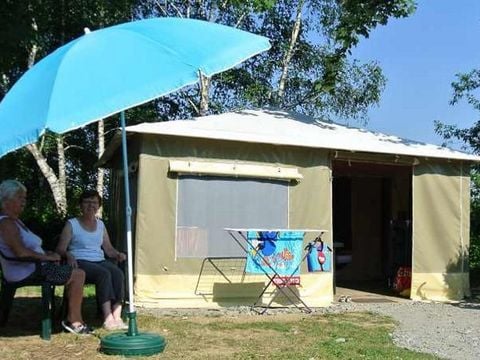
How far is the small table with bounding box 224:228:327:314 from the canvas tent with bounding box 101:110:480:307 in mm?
129

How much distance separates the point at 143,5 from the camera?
1758cm

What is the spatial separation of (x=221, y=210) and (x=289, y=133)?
1.34m

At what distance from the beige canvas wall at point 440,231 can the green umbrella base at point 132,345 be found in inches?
189

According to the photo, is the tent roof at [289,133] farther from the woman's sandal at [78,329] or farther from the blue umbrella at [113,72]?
the blue umbrella at [113,72]

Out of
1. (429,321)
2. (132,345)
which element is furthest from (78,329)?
(429,321)

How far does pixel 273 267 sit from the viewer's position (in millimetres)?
7258

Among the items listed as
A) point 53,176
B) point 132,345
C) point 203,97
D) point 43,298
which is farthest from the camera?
point 203,97

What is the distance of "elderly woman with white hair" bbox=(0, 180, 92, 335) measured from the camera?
5.12m

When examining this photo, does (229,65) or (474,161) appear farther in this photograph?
(474,161)

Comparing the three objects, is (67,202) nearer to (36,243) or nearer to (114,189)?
(114,189)

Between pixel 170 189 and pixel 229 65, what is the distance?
3.40m

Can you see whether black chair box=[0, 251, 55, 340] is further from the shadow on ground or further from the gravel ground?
the gravel ground

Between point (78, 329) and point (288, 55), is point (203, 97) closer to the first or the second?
point (288, 55)

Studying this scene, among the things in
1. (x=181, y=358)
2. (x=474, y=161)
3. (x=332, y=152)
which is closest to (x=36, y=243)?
(x=181, y=358)
